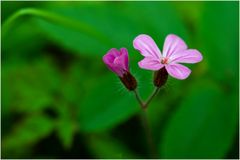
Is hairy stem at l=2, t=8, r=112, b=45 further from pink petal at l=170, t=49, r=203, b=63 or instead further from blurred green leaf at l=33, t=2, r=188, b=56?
pink petal at l=170, t=49, r=203, b=63

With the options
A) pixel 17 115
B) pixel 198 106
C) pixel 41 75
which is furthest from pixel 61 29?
pixel 198 106

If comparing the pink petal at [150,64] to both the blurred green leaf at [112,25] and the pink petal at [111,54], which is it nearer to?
the pink petal at [111,54]

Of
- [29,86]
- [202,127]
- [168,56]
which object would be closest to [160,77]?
[168,56]

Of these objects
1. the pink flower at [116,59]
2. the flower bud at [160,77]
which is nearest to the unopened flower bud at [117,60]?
the pink flower at [116,59]

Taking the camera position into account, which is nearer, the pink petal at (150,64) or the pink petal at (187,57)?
the pink petal at (150,64)

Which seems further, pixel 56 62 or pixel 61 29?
pixel 56 62

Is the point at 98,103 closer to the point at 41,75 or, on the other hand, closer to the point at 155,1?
the point at 41,75

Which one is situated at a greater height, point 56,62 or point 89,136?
point 56,62
